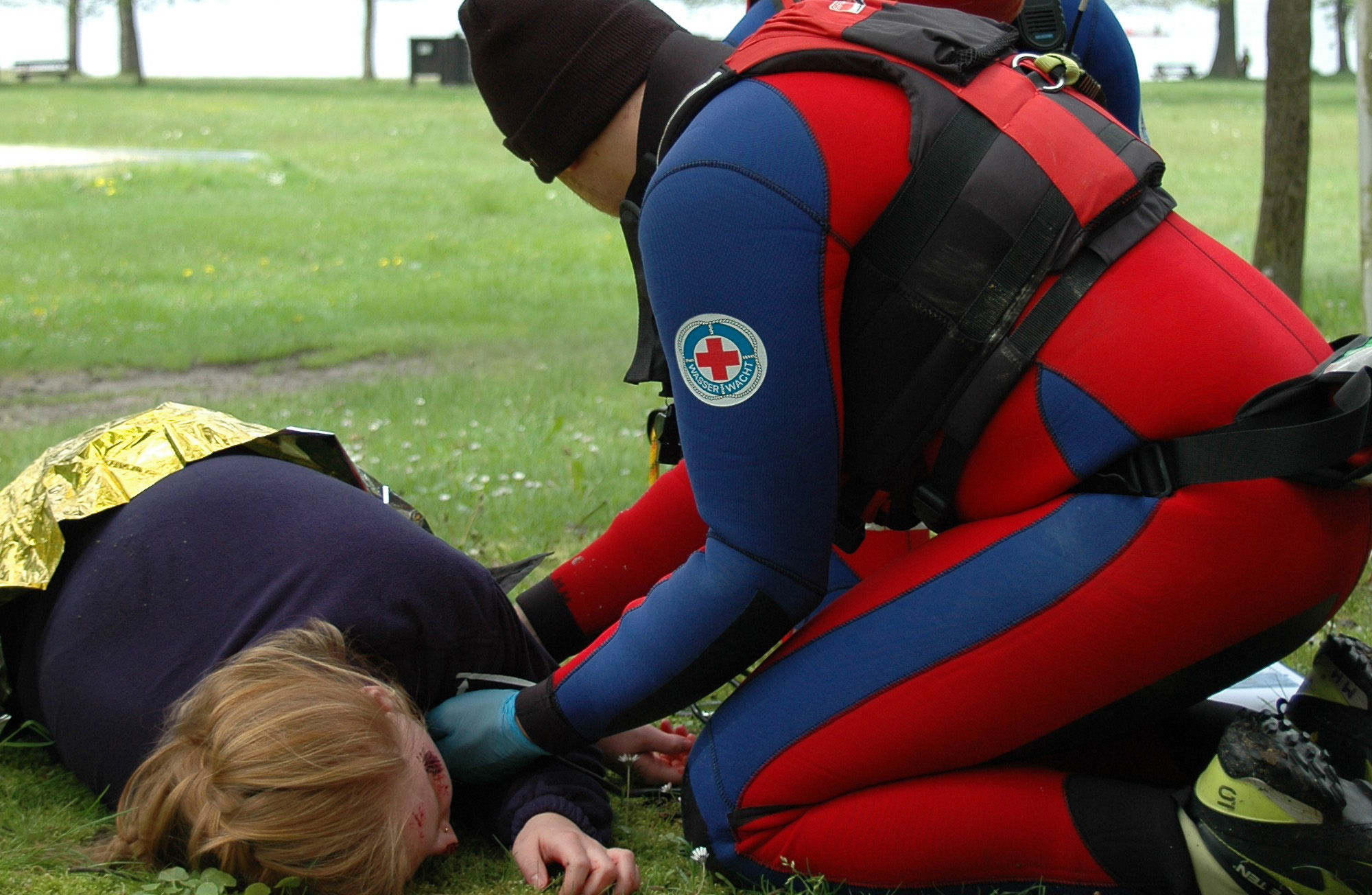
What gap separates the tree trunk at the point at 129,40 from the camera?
30562 millimetres

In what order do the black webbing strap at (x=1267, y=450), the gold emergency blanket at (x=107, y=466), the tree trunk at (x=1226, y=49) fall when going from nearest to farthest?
the black webbing strap at (x=1267, y=450) < the gold emergency blanket at (x=107, y=466) < the tree trunk at (x=1226, y=49)

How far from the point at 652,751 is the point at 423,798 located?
0.66m

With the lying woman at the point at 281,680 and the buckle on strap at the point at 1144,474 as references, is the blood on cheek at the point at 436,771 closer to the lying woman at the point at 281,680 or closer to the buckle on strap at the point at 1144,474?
the lying woman at the point at 281,680

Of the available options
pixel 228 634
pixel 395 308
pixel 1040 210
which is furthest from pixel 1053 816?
pixel 395 308

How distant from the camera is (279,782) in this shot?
178 cm

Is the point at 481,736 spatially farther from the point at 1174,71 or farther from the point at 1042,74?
the point at 1174,71

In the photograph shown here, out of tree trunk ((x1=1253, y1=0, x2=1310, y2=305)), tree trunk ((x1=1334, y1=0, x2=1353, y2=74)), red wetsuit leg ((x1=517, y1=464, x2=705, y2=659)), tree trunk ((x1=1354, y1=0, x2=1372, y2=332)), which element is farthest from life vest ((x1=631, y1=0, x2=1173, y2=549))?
tree trunk ((x1=1334, y1=0, x2=1353, y2=74))

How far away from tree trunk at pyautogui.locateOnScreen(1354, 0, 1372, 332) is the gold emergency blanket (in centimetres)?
320

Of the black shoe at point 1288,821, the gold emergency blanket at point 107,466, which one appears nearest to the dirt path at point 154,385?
the gold emergency blanket at point 107,466

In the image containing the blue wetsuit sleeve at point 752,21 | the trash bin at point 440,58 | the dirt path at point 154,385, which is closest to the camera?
the blue wetsuit sleeve at point 752,21

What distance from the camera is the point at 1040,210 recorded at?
1731 mm

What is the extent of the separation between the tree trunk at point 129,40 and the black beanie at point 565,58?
31.5m

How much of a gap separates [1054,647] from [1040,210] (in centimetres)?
57

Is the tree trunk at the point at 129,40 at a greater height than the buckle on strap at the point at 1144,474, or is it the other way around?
the buckle on strap at the point at 1144,474
